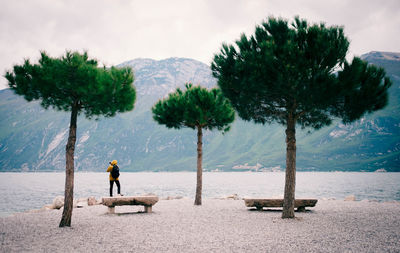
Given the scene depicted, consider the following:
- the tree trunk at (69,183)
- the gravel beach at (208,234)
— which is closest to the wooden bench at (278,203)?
the gravel beach at (208,234)

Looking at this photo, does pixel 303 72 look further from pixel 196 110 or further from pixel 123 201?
pixel 123 201

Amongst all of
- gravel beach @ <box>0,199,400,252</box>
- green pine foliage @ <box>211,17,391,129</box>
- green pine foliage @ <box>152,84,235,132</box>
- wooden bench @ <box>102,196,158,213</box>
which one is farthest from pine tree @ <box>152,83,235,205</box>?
gravel beach @ <box>0,199,400,252</box>

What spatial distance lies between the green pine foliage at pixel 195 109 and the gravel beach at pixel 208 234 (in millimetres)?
8558

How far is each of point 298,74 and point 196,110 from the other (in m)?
9.68

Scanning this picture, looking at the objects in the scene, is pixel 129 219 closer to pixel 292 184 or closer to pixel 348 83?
pixel 292 184

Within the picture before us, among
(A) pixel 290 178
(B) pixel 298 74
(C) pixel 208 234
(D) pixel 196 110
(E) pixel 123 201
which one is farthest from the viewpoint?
(D) pixel 196 110

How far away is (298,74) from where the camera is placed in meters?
13.8

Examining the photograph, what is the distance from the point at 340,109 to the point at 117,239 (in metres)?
11.6

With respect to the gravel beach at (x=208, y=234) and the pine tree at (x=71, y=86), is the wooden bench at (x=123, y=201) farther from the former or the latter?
the pine tree at (x=71, y=86)

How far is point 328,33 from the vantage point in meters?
13.8

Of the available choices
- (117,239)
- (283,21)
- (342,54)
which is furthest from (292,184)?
(117,239)

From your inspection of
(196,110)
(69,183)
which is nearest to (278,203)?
(196,110)

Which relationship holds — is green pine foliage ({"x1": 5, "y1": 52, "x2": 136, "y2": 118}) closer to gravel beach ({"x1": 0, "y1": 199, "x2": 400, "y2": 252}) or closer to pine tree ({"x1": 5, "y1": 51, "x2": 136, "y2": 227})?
pine tree ({"x1": 5, "y1": 51, "x2": 136, "y2": 227})

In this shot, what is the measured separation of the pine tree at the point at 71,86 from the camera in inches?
490
